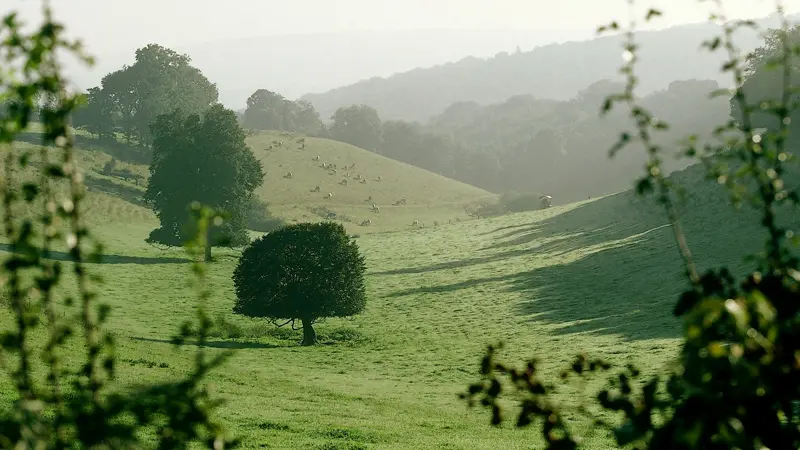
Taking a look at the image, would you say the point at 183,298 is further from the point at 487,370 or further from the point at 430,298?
the point at 487,370

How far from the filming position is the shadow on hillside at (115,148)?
11988 cm

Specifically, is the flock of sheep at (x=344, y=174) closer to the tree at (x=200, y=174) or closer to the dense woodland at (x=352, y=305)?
the dense woodland at (x=352, y=305)

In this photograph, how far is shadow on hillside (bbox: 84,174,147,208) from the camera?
9921cm

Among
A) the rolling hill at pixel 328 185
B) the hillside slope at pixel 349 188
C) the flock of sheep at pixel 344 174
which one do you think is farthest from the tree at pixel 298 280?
the flock of sheep at pixel 344 174

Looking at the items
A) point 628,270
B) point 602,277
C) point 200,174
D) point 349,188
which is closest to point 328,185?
point 349,188

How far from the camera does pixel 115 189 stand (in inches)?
4018

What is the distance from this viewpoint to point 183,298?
188 feet

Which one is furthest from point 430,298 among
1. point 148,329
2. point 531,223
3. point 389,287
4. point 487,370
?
point 487,370

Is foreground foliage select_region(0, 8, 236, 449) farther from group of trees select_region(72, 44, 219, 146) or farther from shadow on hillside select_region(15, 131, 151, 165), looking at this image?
group of trees select_region(72, 44, 219, 146)

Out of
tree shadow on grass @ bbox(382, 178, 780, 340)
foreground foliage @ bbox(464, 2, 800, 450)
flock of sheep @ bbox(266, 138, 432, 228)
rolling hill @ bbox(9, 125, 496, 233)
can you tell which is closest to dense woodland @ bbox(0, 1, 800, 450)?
foreground foliage @ bbox(464, 2, 800, 450)

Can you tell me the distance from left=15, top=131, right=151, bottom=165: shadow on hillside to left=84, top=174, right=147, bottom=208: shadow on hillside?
16.0 m

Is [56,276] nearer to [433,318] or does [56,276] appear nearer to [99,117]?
[433,318]

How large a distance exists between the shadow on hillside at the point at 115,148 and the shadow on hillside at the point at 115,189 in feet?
52.6

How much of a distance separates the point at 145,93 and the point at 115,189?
3443cm
